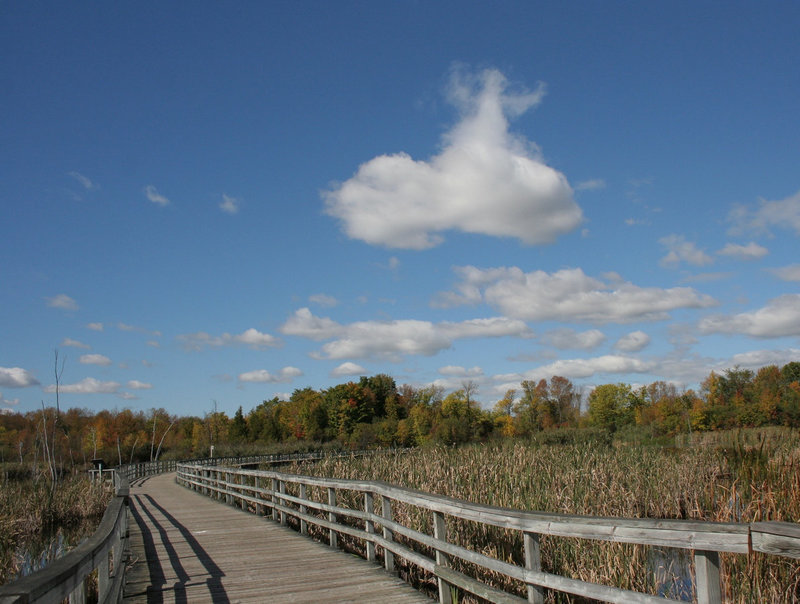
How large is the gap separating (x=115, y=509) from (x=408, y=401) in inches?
4035

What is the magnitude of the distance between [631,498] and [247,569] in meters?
6.07

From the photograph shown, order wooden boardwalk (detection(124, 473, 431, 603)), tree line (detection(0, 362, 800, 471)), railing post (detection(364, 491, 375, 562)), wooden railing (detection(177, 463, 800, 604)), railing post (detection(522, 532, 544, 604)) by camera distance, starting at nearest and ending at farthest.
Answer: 1. wooden railing (detection(177, 463, 800, 604))
2. railing post (detection(522, 532, 544, 604))
3. wooden boardwalk (detection(124, 473, 431, 603))
4. railing post (detection(364, 491, 375, 562))
5. tree line (detection(0, 362, 800, 471))

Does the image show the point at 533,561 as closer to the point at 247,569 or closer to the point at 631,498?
the point at 247,569

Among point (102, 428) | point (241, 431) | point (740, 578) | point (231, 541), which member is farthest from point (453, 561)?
point (102, 428)

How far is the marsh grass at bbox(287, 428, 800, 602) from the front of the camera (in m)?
6.32

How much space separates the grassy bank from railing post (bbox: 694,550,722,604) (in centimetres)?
1153

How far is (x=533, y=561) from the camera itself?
14.4ft

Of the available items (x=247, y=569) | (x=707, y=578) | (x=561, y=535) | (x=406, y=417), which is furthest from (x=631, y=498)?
(x=406, y=417)

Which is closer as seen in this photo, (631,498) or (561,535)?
(561,535)

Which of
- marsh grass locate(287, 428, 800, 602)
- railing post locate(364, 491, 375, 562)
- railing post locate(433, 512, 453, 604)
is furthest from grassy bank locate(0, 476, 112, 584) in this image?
railing post locate(433, 512, 453, 604)

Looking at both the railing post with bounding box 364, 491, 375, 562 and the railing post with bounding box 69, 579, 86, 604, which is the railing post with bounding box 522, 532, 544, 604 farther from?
the railing post with bounding box 364, 491, 375, 562

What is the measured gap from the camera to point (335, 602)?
5871mm

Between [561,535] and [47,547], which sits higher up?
[561,535]

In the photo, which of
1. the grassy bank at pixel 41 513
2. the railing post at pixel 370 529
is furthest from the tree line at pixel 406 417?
the railing post at pixel 370 529
